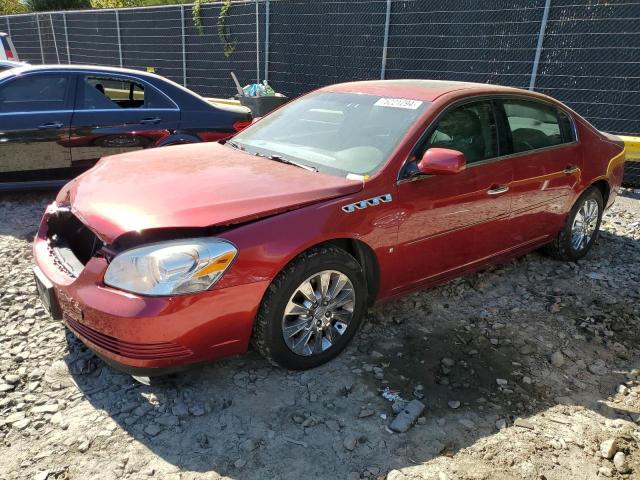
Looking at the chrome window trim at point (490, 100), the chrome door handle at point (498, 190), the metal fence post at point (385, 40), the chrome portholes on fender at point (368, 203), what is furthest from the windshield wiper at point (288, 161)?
the metal fence post at point (385, 40)

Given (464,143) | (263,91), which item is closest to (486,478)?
(464,143)

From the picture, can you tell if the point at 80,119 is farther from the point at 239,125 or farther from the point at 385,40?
the point at 385,40

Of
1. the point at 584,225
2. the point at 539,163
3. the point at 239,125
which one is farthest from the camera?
the point at 239,125

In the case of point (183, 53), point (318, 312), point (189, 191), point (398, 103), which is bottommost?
point (318, 312)

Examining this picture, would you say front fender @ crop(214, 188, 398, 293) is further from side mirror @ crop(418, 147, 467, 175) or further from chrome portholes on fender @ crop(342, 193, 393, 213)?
side mirror @ crop(418, 147, 467, 175)

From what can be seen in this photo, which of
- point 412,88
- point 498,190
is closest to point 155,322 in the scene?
point 412,88

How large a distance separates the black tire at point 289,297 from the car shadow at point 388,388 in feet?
0.37

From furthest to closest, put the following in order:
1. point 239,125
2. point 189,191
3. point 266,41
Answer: point 266,41 → point 239,125 → point 189,191

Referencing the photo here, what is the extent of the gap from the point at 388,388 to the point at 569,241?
272 centimetres

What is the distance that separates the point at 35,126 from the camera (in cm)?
548

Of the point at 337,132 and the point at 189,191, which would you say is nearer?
the point at 189,191

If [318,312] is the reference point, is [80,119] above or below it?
above

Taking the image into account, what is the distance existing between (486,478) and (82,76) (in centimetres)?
545

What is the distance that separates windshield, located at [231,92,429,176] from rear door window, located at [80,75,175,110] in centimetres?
226
